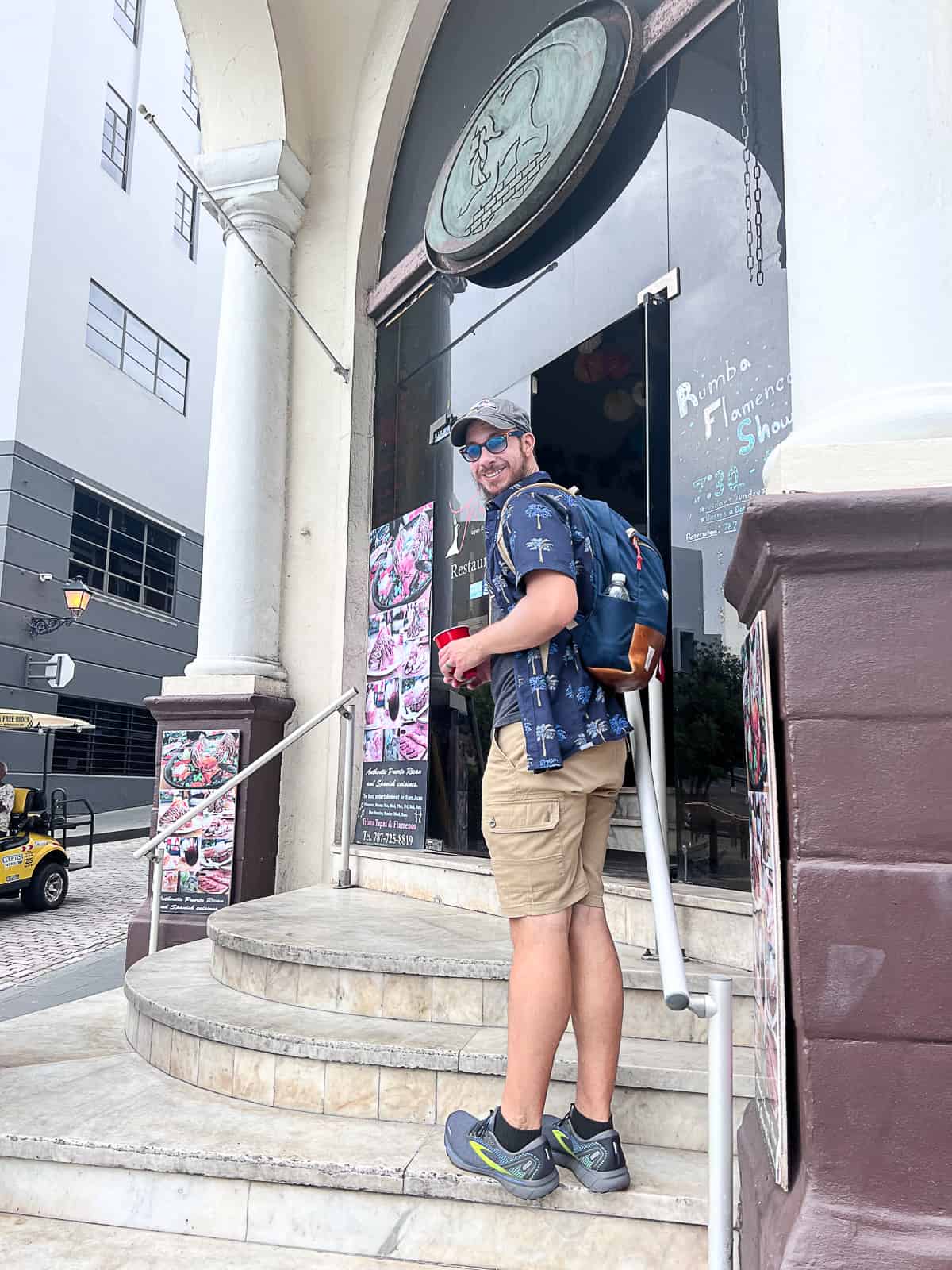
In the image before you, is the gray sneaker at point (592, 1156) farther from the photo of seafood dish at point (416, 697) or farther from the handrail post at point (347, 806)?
the photo of seafood dish at point (416, 697)

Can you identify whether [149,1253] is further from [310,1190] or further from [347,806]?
[347,806]

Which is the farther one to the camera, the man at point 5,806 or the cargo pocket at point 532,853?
the man at point 5,806

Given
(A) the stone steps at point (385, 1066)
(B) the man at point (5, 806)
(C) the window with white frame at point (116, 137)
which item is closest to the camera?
(A) the stone steps at point (385, 1066)

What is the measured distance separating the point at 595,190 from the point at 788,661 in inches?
159

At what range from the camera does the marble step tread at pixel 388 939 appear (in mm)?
3141

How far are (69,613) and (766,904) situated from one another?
17133 millimetres

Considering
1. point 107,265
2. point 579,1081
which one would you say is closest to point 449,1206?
point 579,1081

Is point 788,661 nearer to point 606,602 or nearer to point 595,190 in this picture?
point 606,602

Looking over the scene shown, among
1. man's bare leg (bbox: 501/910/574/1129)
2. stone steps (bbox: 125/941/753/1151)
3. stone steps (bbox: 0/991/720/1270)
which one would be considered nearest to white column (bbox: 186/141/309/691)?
stone steps (bbox: 125/941/753/1151)

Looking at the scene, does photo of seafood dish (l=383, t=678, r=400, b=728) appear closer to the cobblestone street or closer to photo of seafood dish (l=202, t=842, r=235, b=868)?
photo of seafood dish (l=202, t=842, r=235, b=868)

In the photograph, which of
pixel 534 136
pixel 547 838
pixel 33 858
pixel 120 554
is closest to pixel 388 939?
pixel 547 838

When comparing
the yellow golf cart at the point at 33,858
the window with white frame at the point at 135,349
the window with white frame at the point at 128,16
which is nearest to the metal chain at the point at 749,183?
the yellow golf cart at the point at 33,858

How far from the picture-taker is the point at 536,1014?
2176mm

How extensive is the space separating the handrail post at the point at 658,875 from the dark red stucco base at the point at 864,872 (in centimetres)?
26
